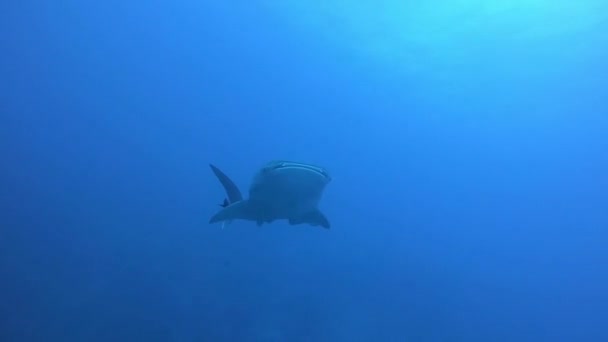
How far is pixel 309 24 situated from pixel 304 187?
58.3 feet

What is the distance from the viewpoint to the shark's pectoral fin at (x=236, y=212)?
9268mm

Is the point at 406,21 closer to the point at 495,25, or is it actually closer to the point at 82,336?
the point at 495,25

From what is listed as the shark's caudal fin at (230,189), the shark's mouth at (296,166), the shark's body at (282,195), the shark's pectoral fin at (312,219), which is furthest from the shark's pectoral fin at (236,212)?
the shark's mouth at (296,166)

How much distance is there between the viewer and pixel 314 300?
2762 centimetres

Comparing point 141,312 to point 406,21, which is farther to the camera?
point 141,312

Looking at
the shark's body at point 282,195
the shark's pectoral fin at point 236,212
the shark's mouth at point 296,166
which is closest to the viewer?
the shark's mouth at point 296,166

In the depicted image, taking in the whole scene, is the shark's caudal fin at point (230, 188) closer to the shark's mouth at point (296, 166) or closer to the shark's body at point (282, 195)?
the shark's body at point (282, 195)

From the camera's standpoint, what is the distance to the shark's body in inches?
288

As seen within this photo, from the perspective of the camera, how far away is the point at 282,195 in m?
8.18

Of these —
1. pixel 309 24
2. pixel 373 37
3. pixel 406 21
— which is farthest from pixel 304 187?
pixel 309 24

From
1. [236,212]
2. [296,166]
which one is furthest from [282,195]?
[236,212]

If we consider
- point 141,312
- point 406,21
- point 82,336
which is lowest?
point 82,336

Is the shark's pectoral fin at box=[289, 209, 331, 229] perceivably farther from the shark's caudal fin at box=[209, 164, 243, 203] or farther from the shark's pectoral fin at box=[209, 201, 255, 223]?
the shark's caudal fin at box=[209, 164, 243, 203]

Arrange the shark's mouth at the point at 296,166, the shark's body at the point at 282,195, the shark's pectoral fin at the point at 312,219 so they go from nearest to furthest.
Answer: the shark's mouth at the point at 296,166 → the shark's body at the point at 282,195 → the shark's pectoral fin at the point at 312,219
